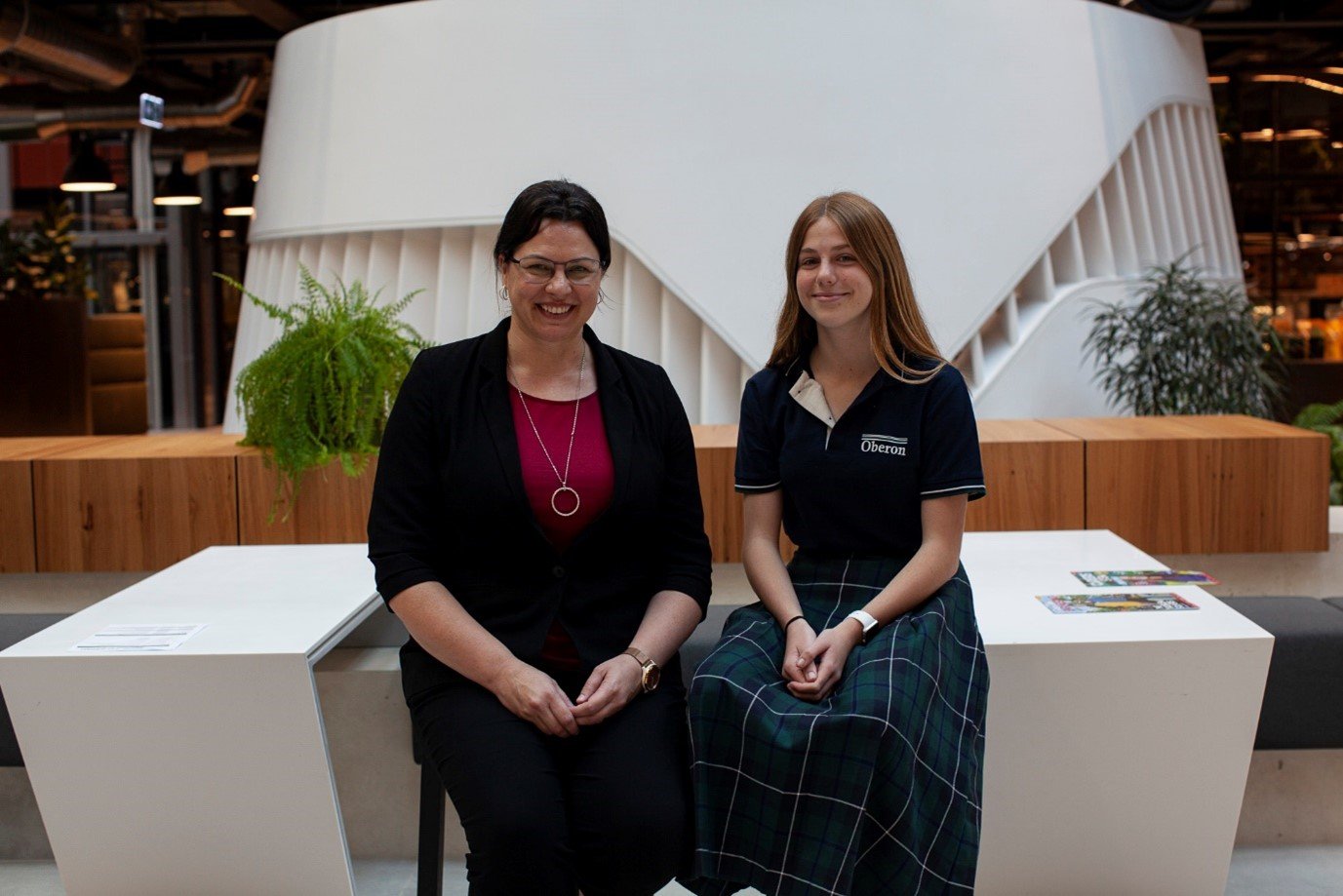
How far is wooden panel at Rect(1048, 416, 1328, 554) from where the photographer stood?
12.0ft

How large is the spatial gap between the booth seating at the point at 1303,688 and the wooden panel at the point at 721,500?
1.47 m

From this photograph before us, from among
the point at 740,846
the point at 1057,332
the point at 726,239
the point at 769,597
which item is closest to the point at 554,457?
the point at 769,597

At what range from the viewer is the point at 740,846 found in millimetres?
1896

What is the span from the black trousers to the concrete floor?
78 cm

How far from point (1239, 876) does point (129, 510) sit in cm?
305

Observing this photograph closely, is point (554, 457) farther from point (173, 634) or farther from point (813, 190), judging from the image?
point (813, 190)

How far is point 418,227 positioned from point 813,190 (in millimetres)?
1992

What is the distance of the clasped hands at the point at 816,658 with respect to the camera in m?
1.97

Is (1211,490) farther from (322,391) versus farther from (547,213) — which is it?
(322,391)

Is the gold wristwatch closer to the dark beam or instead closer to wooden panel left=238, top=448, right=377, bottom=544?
wooden panel left=238, top=448, right=377, bottom=544

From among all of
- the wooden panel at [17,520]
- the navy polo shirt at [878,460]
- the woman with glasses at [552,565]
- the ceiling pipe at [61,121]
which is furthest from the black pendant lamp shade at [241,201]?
the navy polo shirt at [878,460]

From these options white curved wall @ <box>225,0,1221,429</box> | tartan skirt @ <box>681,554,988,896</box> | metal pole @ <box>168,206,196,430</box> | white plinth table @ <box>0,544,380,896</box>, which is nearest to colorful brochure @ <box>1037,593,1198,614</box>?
tartan skirt @ <box>681,554,988,896</box>

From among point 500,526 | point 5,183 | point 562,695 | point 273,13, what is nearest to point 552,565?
point 500,526

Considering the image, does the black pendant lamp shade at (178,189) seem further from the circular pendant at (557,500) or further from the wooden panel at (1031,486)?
the circular pendant at (557,500)
